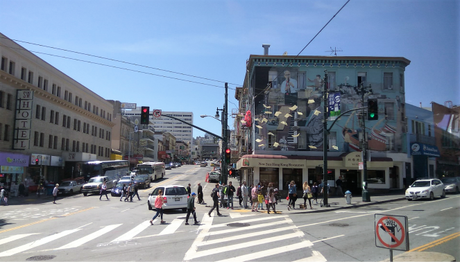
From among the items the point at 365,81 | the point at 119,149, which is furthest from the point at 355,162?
the point at 119,149

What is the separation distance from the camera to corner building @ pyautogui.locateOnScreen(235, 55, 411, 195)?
32.6 metres

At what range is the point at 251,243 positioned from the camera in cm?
1157

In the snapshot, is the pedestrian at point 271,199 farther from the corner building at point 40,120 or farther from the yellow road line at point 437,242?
the corner building at point 40,120

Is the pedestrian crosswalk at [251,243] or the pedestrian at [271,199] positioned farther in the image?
the pedestrian at [271,199]

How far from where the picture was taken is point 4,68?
33812 mm

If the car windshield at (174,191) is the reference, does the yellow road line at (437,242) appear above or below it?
below

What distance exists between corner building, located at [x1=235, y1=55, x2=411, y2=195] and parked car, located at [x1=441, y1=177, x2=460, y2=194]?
3.82 metres

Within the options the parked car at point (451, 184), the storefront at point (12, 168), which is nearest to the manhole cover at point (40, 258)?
the storefront at point (12, 168)

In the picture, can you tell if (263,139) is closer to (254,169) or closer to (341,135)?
(254,169)

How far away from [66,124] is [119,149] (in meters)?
27.8

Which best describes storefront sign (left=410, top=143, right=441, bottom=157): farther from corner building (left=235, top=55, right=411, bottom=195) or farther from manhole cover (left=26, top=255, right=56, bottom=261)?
manhole cover (left=26, top=255, right=56, bottom=261)

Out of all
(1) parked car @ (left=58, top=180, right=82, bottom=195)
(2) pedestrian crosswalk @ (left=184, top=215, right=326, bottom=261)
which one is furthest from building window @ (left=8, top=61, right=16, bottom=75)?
(2) pedestrian crosswalk @ (left=184, top=215, right=326, bottom=261)

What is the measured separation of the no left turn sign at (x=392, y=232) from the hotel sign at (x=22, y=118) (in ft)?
118

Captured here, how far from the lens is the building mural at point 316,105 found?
32.9 metres
